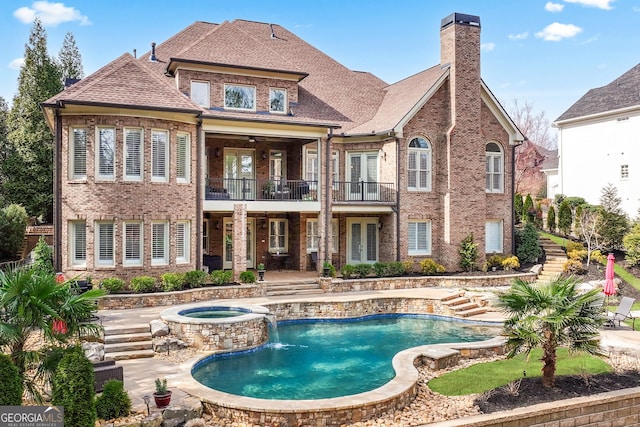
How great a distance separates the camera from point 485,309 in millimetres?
18500

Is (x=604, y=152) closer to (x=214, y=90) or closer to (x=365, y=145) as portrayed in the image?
(x=365, y=145)

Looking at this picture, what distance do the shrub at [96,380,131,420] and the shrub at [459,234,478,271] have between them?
18.4 m

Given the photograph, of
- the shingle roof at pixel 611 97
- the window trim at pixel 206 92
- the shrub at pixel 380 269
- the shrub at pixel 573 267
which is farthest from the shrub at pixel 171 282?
the shingle roof at pixel 611 97

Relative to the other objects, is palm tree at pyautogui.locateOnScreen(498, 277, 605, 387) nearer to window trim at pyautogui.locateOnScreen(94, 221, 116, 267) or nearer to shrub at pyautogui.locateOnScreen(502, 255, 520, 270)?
window trim at pyautogui.locateOnScreen(94, 221, 116, 267)

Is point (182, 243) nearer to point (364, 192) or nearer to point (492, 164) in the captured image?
point (364, 192)

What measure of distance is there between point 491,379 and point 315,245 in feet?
49.8

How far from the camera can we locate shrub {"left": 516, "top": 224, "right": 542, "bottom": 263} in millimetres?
25469

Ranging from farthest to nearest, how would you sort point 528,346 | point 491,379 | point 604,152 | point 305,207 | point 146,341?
point 604,152 < point 305,207 < point 146,341 < point 491,379 < point 528,346

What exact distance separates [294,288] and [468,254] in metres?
8.95

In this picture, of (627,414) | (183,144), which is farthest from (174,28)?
(627,414)

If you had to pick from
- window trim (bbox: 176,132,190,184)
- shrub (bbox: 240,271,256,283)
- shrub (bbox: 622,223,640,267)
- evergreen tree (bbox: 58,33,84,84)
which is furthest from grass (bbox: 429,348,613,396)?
evergreen tree (bbox: 58,33,84,84)

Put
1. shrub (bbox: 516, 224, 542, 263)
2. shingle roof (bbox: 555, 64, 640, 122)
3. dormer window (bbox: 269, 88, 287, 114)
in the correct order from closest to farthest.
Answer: dormer window (bbox: 269, 88, 287, 114) → shrub (bbox: 516, 224, 542, 263) → shingle roof (bbox: 555, 64, 640, 122)

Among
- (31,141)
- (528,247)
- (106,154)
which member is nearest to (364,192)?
(528,247)

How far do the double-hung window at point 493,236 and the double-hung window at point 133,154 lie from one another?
665 inches
